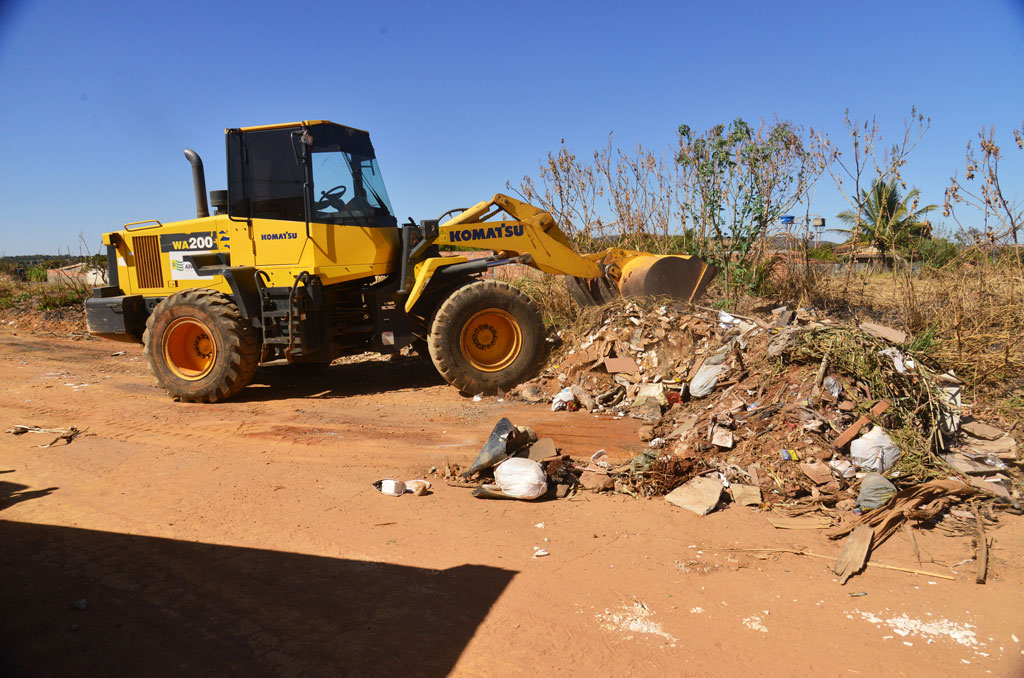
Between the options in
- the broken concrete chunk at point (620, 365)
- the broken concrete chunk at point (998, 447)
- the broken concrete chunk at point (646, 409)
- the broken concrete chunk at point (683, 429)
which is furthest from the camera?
the broken concrete chunk at point (620, 365)

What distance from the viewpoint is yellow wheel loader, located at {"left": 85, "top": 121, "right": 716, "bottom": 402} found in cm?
745

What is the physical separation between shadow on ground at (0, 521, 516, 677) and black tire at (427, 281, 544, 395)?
3.98 metres

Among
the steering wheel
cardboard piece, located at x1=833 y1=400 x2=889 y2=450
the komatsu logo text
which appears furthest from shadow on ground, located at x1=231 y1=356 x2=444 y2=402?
cardboard piece, located at x1=833 y1=400 x2=889 y2=450

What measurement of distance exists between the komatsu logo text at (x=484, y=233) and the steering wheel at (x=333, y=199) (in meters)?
1.39

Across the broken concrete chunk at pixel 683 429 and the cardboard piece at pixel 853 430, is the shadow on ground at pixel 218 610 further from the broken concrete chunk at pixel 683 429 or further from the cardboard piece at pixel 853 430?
the cardboard piece at pixel 853 430

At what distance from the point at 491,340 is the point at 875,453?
447 centimetres

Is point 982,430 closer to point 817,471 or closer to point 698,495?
point 817,471

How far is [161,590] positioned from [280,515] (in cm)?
105

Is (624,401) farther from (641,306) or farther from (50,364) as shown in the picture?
(50,364)

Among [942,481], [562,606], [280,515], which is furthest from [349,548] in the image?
[942,481]

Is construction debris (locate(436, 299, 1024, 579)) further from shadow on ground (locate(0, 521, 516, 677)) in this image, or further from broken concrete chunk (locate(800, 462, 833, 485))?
shadow on ground (locate(0, 521, 516, 677))

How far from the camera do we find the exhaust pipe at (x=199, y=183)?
25.9ft

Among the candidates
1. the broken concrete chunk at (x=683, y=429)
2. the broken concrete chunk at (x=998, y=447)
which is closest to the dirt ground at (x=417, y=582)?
the broken concrete chunk at (x=683, y=429)

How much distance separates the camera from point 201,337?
7.84 m
